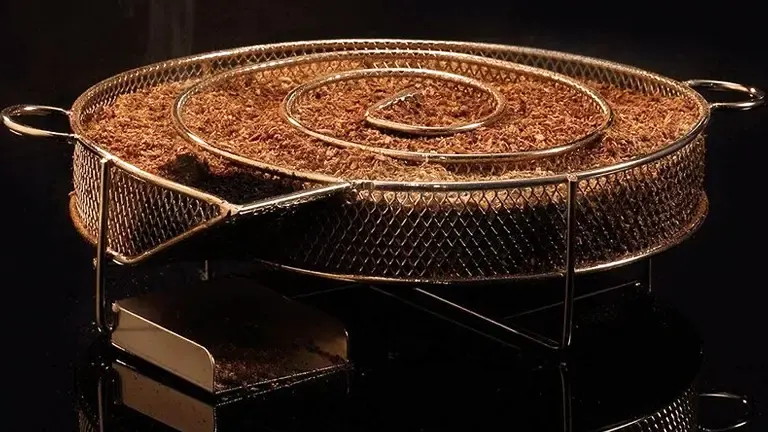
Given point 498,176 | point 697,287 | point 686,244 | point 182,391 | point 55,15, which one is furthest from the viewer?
point 55,15

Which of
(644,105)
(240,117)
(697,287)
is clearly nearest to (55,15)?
(240,117)

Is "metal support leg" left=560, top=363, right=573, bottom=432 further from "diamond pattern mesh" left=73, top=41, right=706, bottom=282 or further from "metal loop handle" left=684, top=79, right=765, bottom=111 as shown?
"metal loop handle" left=684, top=79, right=765, bottom=111

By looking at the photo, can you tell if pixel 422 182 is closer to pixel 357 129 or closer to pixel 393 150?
pixel 393 150

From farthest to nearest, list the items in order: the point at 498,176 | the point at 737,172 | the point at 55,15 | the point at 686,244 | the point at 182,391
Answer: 1. the point at 55,15
2. the point at 737,172
3. the point at 686,244
4. the point at 498,176
5. the point at 182,391

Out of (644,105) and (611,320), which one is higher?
(644,105)

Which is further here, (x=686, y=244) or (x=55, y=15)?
(x=55, y=15)

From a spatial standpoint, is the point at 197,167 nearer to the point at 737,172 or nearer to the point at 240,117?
the point at 240,117
